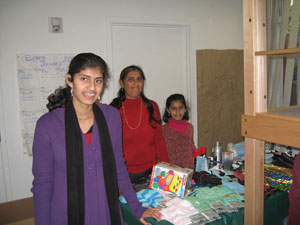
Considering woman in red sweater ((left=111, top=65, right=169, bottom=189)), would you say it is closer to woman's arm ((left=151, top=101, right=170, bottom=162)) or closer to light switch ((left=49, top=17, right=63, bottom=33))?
woman's arm ((left=151, top=101, right=170, bottom=162))

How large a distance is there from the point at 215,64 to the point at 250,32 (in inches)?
119

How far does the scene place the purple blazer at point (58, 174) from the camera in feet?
3.88

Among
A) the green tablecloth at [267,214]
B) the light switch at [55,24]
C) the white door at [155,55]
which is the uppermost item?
the light switch at [55,24]

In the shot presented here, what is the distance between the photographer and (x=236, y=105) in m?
4.35

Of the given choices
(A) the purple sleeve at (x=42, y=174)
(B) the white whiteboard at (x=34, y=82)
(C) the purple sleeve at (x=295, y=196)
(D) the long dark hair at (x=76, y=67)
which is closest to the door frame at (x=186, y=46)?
(B) the white whiteboard at (x=34, y=82)

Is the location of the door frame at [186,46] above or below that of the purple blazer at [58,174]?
above

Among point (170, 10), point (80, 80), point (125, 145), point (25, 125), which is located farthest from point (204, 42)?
point (80, 80)

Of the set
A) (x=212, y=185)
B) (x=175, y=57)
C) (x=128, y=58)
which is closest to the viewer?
(x=212, y=185)

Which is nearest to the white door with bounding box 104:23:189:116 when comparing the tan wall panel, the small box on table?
the tan wall panel

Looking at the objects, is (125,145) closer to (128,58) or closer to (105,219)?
(105,219)

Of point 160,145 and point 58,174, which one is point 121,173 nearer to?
point 58,174

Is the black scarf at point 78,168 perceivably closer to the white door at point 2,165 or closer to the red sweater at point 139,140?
the red sweater at point 139,140

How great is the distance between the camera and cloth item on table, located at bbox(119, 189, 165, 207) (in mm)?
1721

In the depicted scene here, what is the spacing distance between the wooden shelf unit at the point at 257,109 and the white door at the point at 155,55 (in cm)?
242
